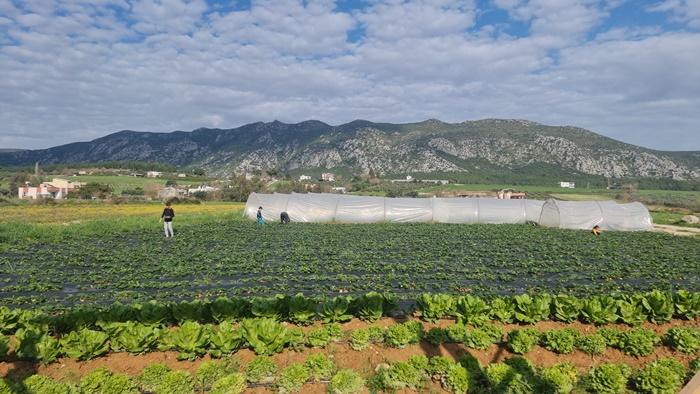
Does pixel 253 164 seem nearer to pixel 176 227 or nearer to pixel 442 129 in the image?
pixel 442 129

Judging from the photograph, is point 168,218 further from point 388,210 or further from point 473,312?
point 473,312

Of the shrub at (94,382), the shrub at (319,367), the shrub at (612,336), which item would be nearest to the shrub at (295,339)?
the shrub at (319,367)

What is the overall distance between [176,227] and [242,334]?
906 inches

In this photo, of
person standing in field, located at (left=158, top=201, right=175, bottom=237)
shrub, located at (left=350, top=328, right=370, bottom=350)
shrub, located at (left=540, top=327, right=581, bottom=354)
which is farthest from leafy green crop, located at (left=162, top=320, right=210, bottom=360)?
person standing in field, located at (left=158, top=201, right=175, bottom=237)

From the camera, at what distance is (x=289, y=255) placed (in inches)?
677

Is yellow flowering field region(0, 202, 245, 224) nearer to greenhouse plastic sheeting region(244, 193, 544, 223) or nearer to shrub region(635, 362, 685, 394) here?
greenhouse plastic sheeting region(244, 193, 544, 223)

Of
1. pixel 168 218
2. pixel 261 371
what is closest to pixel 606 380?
pixel 261 371

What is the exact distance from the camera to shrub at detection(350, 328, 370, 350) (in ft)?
23.3

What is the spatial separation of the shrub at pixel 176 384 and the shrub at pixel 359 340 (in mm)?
2777

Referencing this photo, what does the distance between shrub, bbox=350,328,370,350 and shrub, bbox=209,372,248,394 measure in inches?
83.3

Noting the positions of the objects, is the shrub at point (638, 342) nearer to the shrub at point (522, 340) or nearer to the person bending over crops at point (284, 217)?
the shrub at point (522, 340)

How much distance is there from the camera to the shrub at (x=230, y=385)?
560 centimetres

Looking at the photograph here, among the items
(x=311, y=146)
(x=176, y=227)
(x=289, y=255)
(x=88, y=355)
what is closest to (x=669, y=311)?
(x=88, y=355)

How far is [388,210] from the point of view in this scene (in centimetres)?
3247
